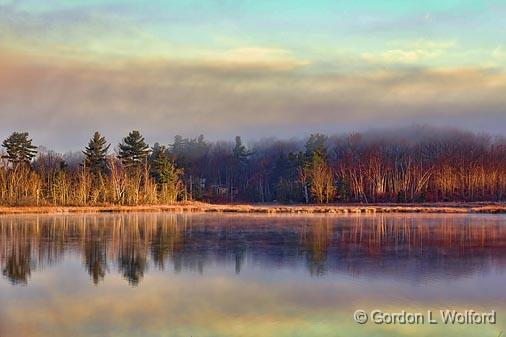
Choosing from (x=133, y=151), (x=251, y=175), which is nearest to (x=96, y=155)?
(x=133, y=151)

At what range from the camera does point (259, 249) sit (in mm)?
24938

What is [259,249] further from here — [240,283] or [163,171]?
[163,171]

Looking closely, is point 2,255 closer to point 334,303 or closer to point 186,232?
point 186,232

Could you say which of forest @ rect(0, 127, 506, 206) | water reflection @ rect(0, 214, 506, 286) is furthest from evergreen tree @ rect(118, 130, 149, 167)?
water reflection @ rect(0, 214, 506, 286)

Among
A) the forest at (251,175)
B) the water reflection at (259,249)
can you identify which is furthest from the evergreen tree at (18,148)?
the water reflection at (259,249)

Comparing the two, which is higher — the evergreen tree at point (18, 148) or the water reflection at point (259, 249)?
the evergreen tree at point (18, 148)

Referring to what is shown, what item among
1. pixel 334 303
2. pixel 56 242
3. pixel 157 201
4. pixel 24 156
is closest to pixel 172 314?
pixel 334 303

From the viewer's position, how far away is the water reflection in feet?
65.1

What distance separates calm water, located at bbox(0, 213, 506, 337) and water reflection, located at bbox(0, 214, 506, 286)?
0.06 m

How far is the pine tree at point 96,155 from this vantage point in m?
75.6

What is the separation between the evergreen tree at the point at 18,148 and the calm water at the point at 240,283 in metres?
47.3

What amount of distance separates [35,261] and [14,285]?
497 centimetres

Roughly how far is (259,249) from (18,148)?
5837 centimetres

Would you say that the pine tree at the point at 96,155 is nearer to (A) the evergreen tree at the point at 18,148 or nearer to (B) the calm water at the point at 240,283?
(A) the evergreen tree at the point at 18,148
